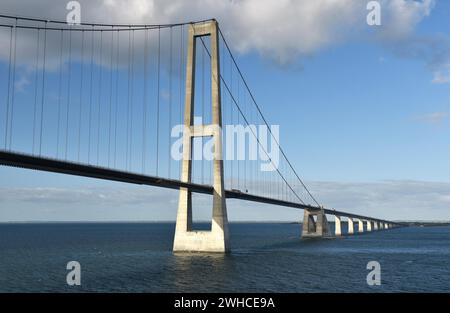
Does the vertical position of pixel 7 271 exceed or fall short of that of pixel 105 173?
it falls short

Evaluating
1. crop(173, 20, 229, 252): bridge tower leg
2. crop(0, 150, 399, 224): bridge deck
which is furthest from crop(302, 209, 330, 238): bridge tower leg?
crop(173, 20, 229, 252): bridge tower leg

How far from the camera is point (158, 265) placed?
56000 millimetres

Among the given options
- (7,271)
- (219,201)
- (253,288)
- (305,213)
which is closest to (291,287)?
(253,288)

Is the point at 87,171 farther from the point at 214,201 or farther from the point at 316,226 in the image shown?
the point at 316,226

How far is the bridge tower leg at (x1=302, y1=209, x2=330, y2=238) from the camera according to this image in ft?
433

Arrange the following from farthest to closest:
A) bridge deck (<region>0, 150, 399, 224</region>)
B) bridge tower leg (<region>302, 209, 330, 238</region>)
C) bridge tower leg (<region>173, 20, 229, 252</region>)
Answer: bridge tower leg (<region>302, 209, 330, 238</region>)
bridge tower leg (<region>173, 20, 229, 252</region>)
bridge deck (<region>0, 150, 399, 224</region>)

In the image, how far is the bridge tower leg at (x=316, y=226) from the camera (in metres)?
132

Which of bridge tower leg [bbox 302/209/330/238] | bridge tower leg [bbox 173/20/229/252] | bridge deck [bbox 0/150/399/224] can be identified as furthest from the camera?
bridge tower leg [bbox 302/209/330/238]

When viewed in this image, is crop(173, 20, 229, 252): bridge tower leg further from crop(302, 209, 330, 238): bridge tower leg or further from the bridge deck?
crop(302, 209, 330, 238): bridge tower leg

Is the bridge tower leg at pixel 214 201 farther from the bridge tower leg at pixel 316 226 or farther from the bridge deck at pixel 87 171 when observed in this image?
the bridge tower leg at pixel 316 226
